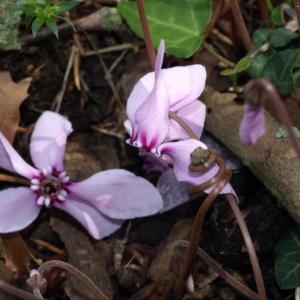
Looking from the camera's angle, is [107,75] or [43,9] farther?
[107,75]

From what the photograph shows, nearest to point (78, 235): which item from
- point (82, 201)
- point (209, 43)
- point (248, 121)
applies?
point (82, 201)

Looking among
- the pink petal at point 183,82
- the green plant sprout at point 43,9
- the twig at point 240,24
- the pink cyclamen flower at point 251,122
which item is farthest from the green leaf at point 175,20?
the pink cyclamen flower at point 251,122

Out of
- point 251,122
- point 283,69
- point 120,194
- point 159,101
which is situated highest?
point 251,122

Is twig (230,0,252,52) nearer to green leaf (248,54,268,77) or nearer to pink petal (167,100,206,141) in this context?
green leaf (248,54,268,77)

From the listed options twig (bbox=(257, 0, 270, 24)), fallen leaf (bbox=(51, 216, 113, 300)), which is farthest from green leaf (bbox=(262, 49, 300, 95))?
fallen leaf (bbox=(51, 216, 113, 300))

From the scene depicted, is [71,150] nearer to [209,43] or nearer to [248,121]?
[209,43]

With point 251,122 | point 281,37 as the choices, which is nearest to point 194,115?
point 281,37

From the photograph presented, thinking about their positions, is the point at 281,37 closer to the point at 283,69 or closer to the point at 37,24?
the point at 283,69
